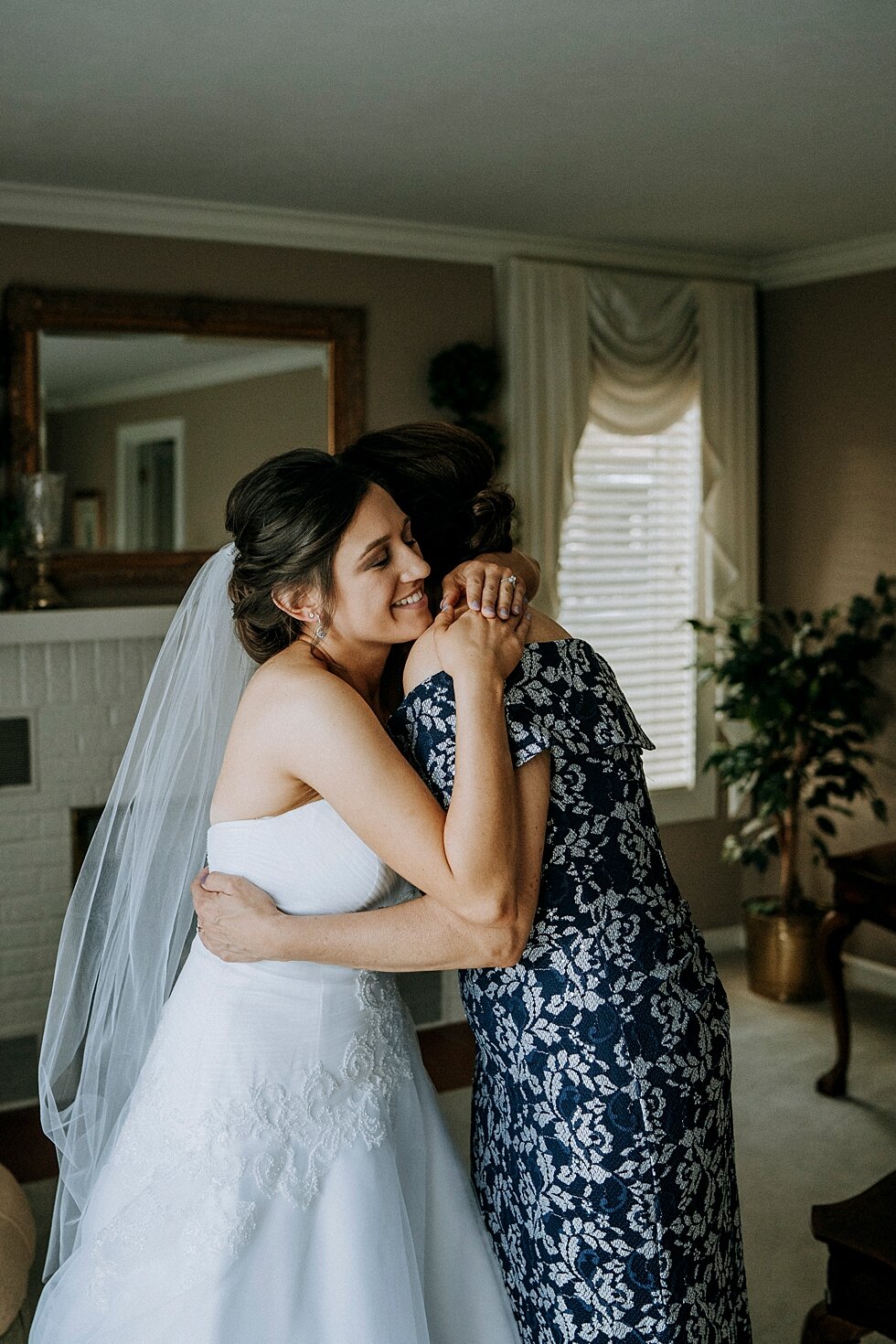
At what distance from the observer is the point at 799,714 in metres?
4.53

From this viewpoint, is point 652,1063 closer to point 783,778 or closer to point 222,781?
A: point 222,781

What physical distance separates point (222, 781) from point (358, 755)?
0.31 metres

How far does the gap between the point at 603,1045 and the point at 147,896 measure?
0.89 meters

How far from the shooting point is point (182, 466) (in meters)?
4.20

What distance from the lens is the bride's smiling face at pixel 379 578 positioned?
5.68ft

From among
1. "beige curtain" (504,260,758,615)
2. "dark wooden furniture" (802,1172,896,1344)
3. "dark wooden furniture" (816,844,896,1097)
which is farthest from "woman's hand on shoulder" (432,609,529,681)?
"beige curtain" (504,260,758,615)

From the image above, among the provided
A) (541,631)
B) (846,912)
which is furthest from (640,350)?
(541,631)

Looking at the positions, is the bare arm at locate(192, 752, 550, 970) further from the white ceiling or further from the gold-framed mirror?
the gold-framed mirror

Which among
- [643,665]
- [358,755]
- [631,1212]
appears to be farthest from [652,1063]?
[643,665]

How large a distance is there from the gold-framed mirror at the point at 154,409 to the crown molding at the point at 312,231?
220 millimetres

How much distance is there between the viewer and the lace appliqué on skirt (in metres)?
1.68

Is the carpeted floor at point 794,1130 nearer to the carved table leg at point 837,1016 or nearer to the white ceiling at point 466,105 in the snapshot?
the carved table leg at point 837,1016

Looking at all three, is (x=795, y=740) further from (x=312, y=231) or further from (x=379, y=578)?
(x=379, y=578)

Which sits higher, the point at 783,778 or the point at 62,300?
the point at 62,300
